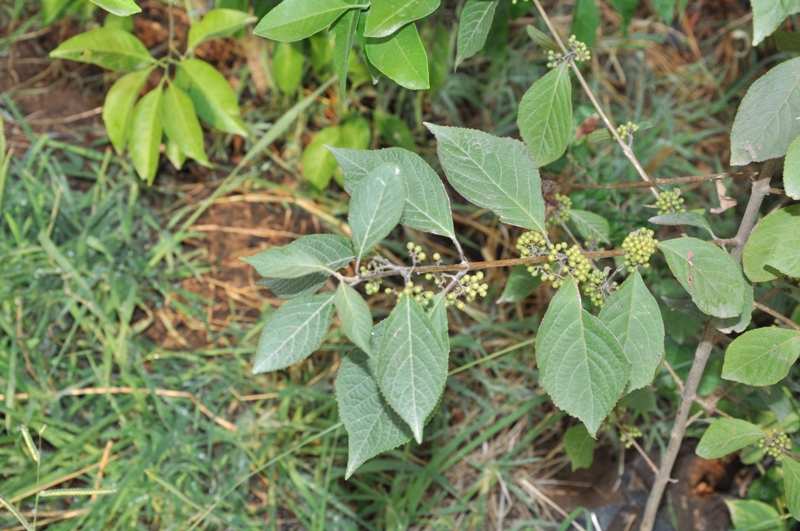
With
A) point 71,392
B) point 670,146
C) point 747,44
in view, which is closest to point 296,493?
point 71,392

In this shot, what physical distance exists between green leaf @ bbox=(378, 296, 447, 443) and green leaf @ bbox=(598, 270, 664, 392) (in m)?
0.25

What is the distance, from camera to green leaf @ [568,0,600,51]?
1.38 m

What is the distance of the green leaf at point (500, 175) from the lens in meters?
0.81

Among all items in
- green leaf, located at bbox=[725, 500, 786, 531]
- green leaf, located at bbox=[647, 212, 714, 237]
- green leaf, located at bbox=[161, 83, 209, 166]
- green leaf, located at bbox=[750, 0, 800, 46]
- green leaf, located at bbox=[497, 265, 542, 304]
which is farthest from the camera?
green leaf, located at bbox=[161, 83, 209, 166]

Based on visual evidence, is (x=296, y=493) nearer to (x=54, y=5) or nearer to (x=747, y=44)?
(x=54, y=5)

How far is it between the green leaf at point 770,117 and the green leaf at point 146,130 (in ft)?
3.83

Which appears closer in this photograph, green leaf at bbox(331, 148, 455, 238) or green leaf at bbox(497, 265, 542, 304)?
green leaf at bbox(331, 148, 455, 238)

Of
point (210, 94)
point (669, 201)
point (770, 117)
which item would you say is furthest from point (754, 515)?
point (210, 94)

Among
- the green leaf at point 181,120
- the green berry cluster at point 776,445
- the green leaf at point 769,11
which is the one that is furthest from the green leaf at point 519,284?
the green leaf at point 181,120

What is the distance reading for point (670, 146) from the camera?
7.29ft

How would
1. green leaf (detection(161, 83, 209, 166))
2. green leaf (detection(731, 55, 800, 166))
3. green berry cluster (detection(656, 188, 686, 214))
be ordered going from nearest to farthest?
1. green leaf (detection(731, 55, 800, 166))
2. green berry cluster (detection(656, 188, 686, 214))
3. green leaf (detection(161, 83, 209, 166))

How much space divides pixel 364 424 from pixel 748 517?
95cm

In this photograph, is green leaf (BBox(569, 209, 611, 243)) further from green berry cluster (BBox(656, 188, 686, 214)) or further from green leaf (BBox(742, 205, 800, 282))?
green leaf (BBox(742, 205, 800, 282))

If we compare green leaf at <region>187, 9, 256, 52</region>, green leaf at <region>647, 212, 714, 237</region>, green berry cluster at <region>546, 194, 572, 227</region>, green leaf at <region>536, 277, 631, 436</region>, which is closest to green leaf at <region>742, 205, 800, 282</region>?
green leaf at <region>647, 212, 714, 237</region>
